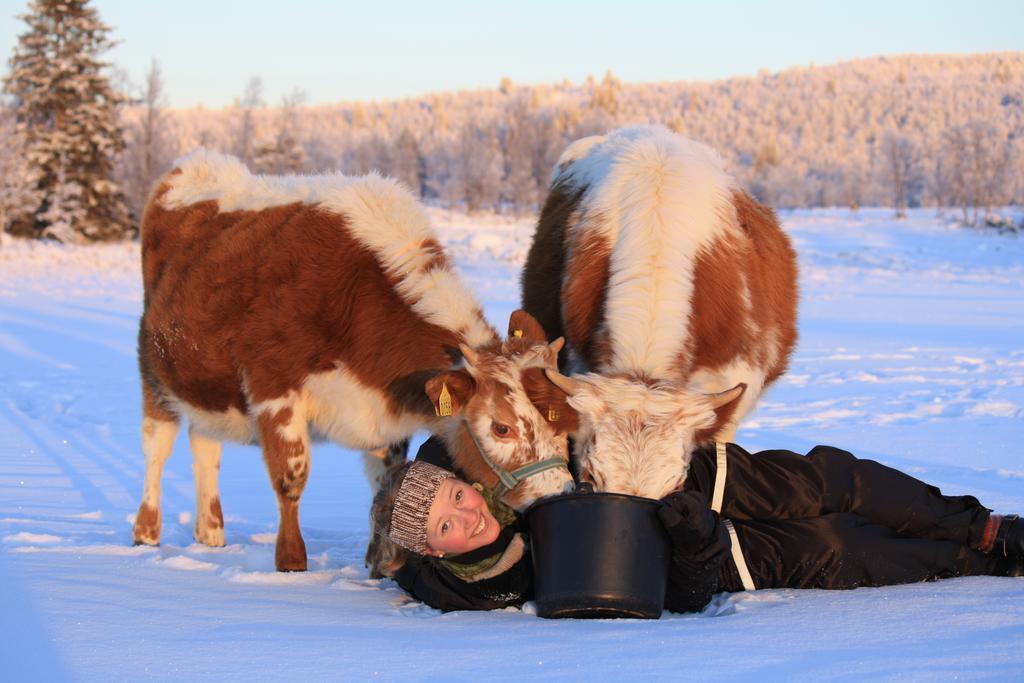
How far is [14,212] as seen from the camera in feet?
135

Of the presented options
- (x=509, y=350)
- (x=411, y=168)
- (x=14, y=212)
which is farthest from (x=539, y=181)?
(x=509, y=350)

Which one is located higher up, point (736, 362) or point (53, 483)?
point (736, 362)

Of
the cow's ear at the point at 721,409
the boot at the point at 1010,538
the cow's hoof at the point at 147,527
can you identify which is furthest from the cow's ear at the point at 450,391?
the boot at the point at 1010,538

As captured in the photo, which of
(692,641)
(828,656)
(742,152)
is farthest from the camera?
(742,152)

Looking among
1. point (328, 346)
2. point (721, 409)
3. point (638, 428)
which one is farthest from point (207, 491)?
point (721, 409)

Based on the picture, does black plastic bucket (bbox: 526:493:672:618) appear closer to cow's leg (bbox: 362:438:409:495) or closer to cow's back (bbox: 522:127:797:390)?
cow's back (bbox: 522:127:797:390)

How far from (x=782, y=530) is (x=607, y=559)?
918 millimetres

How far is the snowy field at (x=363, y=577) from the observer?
2949 mm

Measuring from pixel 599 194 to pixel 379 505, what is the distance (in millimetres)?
2395

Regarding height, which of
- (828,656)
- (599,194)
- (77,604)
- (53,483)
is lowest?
(53,483)

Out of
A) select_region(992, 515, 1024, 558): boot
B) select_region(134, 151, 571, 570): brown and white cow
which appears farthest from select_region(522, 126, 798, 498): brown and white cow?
select_region(992, 515, 1024, 558): boot

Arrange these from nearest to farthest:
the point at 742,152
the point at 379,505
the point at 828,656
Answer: the point at 828,656 < the point at 379,505 < the point at 742,152

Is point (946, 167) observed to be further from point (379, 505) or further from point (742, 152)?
point (379, 505)

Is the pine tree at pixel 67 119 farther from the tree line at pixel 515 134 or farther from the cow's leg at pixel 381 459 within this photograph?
the cow's leg at pixel 381 459
